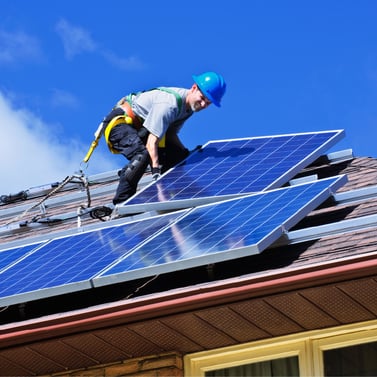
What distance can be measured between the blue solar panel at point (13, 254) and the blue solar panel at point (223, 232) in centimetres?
162

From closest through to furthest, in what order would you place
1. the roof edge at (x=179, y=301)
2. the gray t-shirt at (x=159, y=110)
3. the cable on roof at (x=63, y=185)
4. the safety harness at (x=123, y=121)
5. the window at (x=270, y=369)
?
the roof edge at (x=179, y=301) → the window at (x=270, y=369) → the gray t-shirt at (x=159, y=110) → the safety harness at (x=123, y=121) → the cable on roof at (x=63, y=185)

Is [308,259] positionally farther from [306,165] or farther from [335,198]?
[306,165]

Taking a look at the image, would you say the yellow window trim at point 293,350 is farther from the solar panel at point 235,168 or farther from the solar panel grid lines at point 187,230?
the solar panel at point 235,168

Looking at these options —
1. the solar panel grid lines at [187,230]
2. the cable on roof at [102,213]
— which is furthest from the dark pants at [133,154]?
the solar panel grid lines at [187,230]

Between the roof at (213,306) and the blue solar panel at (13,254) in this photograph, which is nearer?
the roof at (213,306)

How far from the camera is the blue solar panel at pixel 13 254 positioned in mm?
12773

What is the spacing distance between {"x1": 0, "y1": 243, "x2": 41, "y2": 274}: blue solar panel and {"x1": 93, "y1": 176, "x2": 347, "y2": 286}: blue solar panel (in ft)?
5.33

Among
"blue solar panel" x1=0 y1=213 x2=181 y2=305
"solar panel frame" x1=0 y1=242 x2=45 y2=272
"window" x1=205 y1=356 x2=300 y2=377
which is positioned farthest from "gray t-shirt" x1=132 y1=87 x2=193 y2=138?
"window" x1=205 y1=356 x2=300 y2=377

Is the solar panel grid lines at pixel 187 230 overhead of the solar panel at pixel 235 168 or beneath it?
beneath

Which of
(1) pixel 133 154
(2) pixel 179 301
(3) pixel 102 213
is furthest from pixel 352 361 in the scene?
(1) pixel 133 154

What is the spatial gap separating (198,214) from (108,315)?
2219 mm

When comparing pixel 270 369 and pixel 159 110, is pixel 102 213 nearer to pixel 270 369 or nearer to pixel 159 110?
pixel 159 110

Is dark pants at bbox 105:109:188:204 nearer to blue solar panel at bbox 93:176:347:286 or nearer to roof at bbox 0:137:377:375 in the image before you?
blue solar panel at bbox 93:176:347:286

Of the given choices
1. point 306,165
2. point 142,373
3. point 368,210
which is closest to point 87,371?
point 142,373
